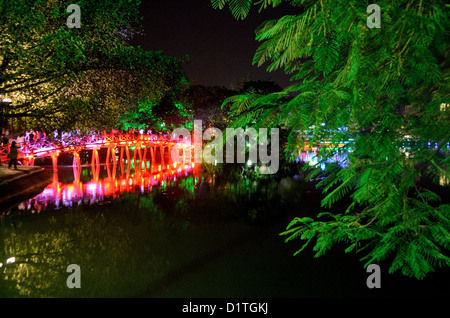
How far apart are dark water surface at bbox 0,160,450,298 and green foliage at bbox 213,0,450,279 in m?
2.53

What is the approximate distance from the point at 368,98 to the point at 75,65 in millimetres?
9749

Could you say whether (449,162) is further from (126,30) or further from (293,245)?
(126,30)

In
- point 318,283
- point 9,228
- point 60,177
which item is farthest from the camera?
point 60,177

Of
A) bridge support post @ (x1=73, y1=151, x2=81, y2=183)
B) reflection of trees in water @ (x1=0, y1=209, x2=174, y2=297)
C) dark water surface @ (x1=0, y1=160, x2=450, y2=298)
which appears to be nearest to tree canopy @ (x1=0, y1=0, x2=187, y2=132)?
dark water surface @ (x1=0, y1=160, x2=450, y2=298)

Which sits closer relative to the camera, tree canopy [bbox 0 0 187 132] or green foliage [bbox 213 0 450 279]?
green foliage [bbox 213 0 450 279]

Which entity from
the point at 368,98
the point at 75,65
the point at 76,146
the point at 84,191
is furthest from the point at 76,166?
the point at 368,98

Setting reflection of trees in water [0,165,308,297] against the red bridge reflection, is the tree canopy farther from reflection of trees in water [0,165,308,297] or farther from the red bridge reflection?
reflection of trees in water [0,165,308,297]

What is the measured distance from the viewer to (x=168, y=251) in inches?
263

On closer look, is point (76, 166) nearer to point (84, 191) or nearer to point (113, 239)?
point (84, 191)

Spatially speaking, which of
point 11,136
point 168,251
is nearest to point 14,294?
point 168,251

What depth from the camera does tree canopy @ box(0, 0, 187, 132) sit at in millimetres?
8789

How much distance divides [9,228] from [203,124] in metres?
34.6

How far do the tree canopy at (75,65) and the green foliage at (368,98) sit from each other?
7.90m

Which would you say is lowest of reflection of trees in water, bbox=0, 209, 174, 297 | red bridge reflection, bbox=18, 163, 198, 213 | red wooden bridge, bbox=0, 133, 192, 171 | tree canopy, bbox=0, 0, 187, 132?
red bridge reflection, bbox=18, 163, 198, 213
